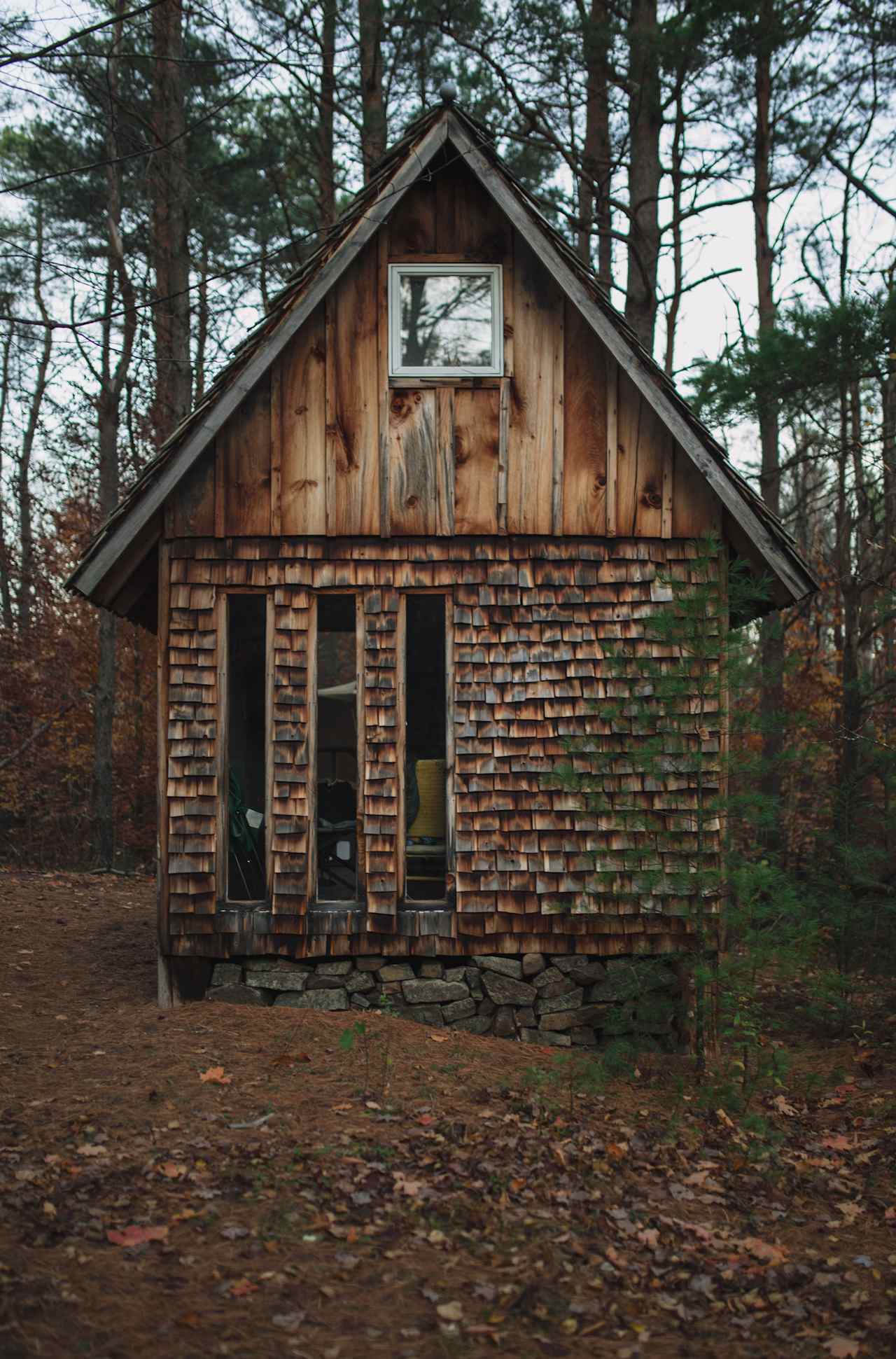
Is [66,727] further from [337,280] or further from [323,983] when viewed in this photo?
[337,280]

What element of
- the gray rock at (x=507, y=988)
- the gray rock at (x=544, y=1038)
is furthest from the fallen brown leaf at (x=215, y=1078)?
the gray rock at (x=544, y=1038)

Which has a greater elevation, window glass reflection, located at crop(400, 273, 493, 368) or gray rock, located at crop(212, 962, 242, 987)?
window glass reflection, located at crop(400, 273, 493, 368)

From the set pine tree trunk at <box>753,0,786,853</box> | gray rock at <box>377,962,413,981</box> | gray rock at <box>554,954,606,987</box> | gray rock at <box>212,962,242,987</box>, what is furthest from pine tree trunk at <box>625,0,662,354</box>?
gray rock at <box>212,962,242,987</box>

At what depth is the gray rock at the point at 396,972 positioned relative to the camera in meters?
8.16

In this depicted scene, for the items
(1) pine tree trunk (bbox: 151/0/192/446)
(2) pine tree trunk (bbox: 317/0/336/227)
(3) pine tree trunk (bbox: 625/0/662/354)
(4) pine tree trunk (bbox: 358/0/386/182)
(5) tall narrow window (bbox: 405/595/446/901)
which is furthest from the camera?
(2) pine tree trunk (bbox: 317/0/336/227)

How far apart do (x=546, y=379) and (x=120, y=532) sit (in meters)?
3.21

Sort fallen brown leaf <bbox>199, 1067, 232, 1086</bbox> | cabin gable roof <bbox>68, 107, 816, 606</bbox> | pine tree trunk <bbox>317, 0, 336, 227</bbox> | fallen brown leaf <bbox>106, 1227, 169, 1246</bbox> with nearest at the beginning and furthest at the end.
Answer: fallen brown leaf <bbox>106, 1227, 169, 1246</bbox>
fallen brown leaf <bbox>199, 1067, 232, 1086</bbox>
cabin gable roof <bbox>68, 107, 816, 606</bbox>
pine tree trunk <bbox>317, 0, 336, 227</bbox>

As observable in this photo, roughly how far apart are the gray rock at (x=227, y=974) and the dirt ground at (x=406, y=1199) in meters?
0.23

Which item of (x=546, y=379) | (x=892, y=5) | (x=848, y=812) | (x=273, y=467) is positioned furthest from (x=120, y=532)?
(x=892, y=5)

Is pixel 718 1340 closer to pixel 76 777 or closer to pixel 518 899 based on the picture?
pixel 518 899

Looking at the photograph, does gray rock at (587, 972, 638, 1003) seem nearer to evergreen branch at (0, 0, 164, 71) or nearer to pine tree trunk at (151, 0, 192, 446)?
evergreen branch at (0, 0, 164, 71)

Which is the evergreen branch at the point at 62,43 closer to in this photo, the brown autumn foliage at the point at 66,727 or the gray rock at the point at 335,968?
the gray rock at the point at 335,968

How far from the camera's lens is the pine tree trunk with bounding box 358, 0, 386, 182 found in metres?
14.8

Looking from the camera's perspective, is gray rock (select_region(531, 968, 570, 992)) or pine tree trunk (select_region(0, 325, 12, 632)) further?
pine tree trunk (select_region(0, 325, 12, 632))
